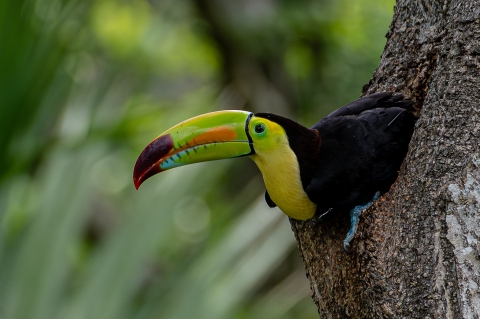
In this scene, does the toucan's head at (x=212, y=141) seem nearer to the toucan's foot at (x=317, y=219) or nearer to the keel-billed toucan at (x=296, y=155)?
the keel-billed toucan at (x=296, y=155)

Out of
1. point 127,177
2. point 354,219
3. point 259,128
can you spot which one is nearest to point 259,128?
point 259,128

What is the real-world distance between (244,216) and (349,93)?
220 cm

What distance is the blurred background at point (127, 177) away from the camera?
2977 mm

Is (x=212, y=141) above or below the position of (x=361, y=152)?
above

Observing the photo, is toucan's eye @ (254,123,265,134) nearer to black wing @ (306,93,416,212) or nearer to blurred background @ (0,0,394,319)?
black wing @ (306,93,416,212)

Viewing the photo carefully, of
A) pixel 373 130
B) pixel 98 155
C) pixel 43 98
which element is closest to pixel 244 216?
pixel 98 155

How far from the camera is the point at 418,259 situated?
193 cm

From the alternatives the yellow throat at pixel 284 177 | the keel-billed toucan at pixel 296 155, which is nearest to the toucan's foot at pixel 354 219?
the keel-billed toucan at pixel 296 155

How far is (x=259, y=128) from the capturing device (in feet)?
7.67

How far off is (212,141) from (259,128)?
18 cm

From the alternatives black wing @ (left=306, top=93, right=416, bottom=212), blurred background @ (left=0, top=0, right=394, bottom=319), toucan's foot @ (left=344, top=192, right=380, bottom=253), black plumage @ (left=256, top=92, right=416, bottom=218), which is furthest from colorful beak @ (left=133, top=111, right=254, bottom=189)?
blurred background @ (left=0, top=0, right=394, bottom=319)

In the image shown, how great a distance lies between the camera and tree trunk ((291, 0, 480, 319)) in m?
1.84

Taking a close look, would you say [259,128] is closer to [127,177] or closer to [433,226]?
[433,226]

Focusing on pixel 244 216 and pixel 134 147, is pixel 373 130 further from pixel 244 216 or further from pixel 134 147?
pixel 134 147
